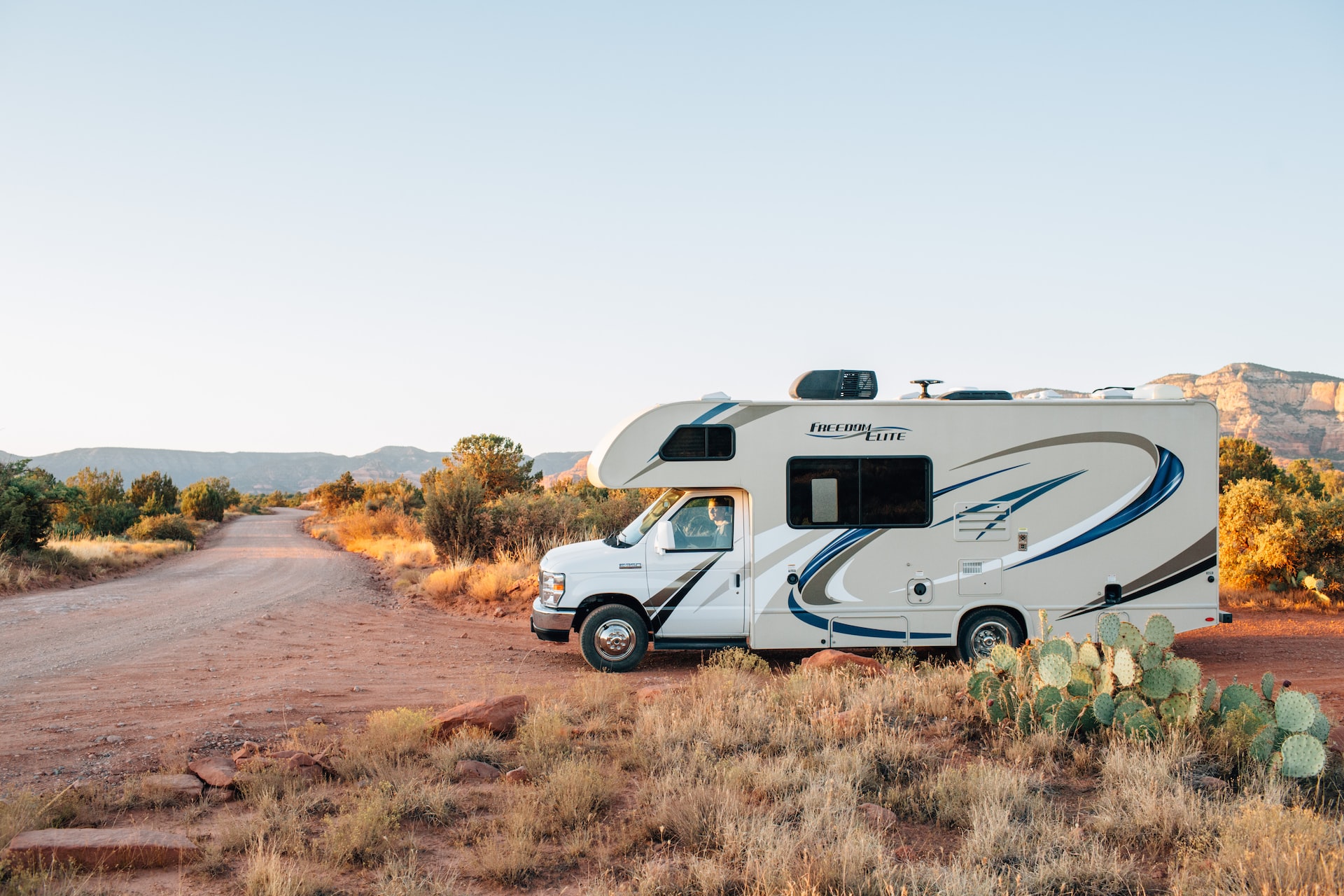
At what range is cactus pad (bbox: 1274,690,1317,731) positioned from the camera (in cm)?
501

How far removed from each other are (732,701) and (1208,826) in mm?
3423

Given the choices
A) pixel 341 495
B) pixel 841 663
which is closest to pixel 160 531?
pixel 341 495

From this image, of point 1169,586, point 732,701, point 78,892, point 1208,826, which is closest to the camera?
point 78,892

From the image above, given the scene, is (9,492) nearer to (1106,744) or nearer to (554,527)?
(554,527)

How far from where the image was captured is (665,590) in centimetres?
878

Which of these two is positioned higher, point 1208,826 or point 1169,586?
point 1169,586

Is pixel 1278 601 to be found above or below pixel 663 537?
below

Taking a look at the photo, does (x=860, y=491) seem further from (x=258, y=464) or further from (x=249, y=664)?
(x=258, y=464)

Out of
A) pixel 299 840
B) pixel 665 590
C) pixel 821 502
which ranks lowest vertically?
pixel 299 840

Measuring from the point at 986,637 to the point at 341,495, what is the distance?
56.0 m

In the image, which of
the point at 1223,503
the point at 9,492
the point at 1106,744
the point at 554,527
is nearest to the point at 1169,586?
the point at 1106,744

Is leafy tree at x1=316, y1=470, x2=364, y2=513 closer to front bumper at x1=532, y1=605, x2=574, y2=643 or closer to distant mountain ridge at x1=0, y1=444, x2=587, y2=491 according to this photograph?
front bumper at x1=532, y1=605, x2=574, y2=643

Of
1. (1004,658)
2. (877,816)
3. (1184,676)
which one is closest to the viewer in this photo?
(877,816)

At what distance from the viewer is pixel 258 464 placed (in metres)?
191
